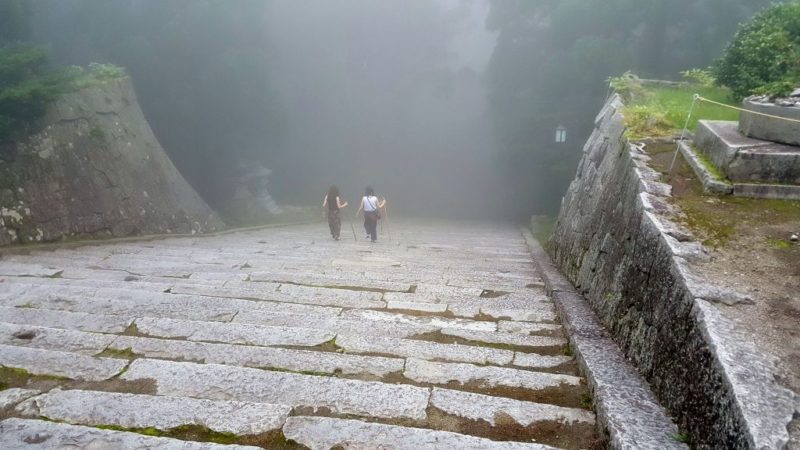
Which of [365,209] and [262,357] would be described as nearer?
[262,357]

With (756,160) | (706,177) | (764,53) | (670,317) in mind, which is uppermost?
(764,53)

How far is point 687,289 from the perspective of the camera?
9.96ft

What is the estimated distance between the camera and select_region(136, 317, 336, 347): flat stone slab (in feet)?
13.4

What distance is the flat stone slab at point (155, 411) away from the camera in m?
2.88

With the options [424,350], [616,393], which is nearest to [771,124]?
[616,393]

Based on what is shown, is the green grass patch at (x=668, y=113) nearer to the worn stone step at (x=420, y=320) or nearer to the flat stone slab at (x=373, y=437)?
the worn stone step at (x=420, y=320)

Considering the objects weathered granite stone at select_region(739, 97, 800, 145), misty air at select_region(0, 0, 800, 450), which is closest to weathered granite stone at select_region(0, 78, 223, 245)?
misty air at select_region(0, 0, 800, 450)

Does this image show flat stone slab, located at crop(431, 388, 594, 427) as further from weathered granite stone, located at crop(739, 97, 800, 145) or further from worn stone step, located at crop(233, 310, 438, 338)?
weathered granite stone, located at crop(739, 97, 800, 145)

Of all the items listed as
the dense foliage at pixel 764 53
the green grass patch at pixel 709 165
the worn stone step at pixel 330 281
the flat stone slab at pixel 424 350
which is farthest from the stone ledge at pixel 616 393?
the dense foliage at pixel 764 53

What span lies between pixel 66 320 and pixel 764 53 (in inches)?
353

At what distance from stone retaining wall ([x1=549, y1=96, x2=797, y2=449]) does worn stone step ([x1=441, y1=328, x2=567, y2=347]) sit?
0.48m

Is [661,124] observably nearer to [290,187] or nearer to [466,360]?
[466,360]

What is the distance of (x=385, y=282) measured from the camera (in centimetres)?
636

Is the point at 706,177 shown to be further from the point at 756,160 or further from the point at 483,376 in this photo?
the point at 483,376
